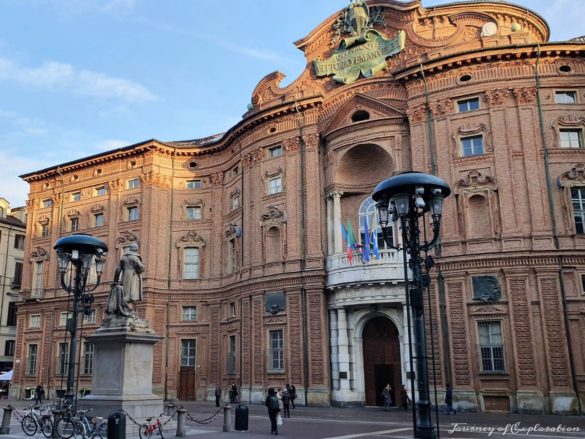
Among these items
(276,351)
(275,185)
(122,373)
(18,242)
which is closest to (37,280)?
(18,242)

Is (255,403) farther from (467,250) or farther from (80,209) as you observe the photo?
(80,209)

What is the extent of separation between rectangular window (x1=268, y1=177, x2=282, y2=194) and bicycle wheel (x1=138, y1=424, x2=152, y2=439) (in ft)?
76.9

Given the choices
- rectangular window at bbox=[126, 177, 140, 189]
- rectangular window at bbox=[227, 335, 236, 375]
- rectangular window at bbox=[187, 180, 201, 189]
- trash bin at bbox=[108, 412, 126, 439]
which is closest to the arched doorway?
rectangular window at bbox=[227, 335, 236, 375]

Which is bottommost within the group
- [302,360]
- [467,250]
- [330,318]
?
[302,360]

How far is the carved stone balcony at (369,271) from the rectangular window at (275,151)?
9.18m

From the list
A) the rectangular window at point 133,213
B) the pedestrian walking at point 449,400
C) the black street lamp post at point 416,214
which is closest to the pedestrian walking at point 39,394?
the rectangular window at point 133,213

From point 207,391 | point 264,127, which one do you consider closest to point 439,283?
point 264,127

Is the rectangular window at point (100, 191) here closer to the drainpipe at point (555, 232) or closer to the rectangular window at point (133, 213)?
the rectangular window at point (133, 213)

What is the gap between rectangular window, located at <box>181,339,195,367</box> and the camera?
43125mm

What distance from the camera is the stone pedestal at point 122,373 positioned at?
18.4 m

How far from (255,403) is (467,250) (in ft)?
52.4

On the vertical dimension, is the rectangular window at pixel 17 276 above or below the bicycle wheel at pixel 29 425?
above

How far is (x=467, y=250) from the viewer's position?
31.7m

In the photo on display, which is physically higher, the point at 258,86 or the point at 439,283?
the point at 258,86
